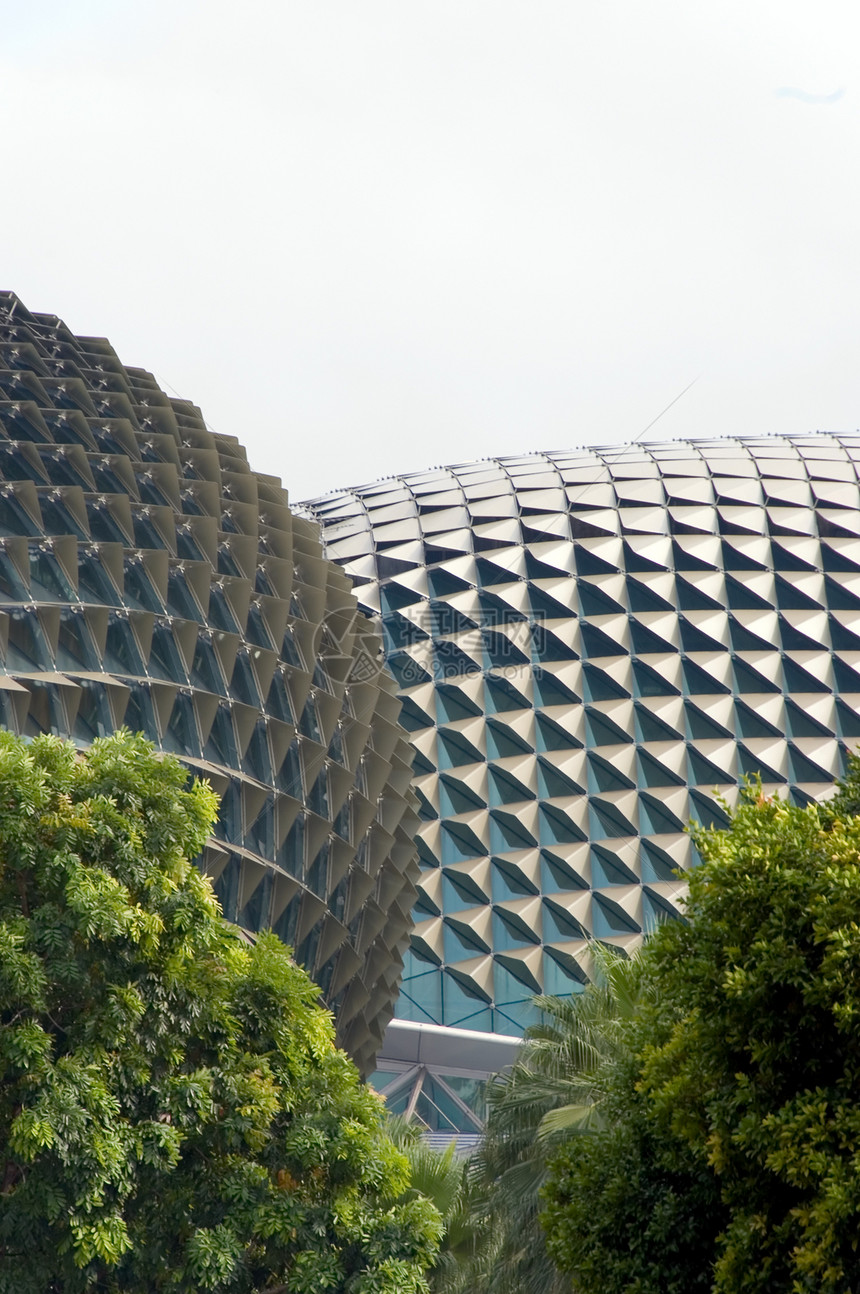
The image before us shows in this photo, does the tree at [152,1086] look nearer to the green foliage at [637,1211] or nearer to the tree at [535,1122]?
the tree at [535,1122]

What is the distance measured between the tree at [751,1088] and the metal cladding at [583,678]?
89.0 ft

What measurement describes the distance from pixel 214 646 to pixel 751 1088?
18690 millimetres

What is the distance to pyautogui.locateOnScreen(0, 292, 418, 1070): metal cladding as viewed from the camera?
2503 cm

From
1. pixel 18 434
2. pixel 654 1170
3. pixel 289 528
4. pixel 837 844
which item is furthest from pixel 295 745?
pixel 837 844

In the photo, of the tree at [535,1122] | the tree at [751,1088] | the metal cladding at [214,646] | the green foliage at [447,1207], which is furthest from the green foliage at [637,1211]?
A: the metal cladding at [214,646]

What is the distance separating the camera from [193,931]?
1631 centimetres

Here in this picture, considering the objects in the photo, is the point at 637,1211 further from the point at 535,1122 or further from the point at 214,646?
the point at 214,646

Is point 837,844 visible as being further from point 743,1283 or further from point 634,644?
point 634,644

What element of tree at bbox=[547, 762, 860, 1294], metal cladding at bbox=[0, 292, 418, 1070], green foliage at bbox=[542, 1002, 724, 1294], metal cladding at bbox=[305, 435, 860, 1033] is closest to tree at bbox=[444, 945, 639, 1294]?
green foliage at bbox=[542, 1002, 724, 1294]

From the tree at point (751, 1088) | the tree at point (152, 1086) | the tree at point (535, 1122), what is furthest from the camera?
the tree at point (535, 1122)

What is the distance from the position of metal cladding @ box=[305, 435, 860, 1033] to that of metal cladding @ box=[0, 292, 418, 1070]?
7.74 meters

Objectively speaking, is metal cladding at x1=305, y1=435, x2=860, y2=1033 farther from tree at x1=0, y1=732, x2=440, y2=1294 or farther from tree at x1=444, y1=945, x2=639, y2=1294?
tree at x1=0, y1=732, x2=440, y2=1294

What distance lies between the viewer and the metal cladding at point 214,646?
25031 millimetres

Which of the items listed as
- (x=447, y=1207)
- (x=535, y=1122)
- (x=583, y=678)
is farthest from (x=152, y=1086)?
(x=583, y=678)
